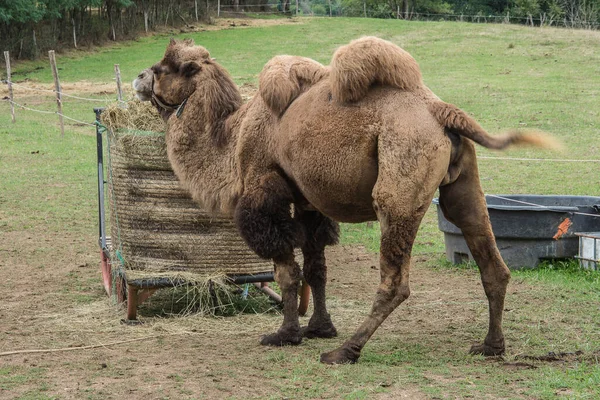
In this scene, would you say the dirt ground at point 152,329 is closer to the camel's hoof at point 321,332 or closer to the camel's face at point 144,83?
the camel's hoof at point 321,332

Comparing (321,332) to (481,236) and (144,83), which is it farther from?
(144,83)

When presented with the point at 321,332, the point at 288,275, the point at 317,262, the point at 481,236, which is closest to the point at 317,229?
the point at 317,262

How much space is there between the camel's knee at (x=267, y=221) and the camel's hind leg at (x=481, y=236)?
1.14m

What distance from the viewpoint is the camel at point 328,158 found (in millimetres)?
5855

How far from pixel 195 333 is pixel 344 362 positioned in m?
1.66

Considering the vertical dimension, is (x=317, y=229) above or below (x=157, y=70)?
below

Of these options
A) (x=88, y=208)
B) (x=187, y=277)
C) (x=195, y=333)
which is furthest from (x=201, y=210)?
(x=88, y=208)

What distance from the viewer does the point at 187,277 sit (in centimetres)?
749

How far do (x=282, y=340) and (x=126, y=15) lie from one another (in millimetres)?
45756

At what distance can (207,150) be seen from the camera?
23.0 feet

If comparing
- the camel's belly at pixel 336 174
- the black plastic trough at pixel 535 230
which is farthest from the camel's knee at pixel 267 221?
the black plastic trough at pixel 535 230

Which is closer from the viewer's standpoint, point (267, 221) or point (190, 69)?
point (267, 221)

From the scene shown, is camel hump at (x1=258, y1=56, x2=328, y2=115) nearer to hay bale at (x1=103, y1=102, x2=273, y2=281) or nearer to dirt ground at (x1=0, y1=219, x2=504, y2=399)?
hay bale at (x1=103, y1=102, x2=273, y2=281)

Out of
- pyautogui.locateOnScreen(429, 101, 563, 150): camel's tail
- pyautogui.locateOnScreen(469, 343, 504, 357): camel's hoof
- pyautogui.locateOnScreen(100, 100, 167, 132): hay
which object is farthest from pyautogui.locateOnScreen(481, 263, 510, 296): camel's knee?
pyautogui.locateOnScreen(100, 100, 167, 132): hay
